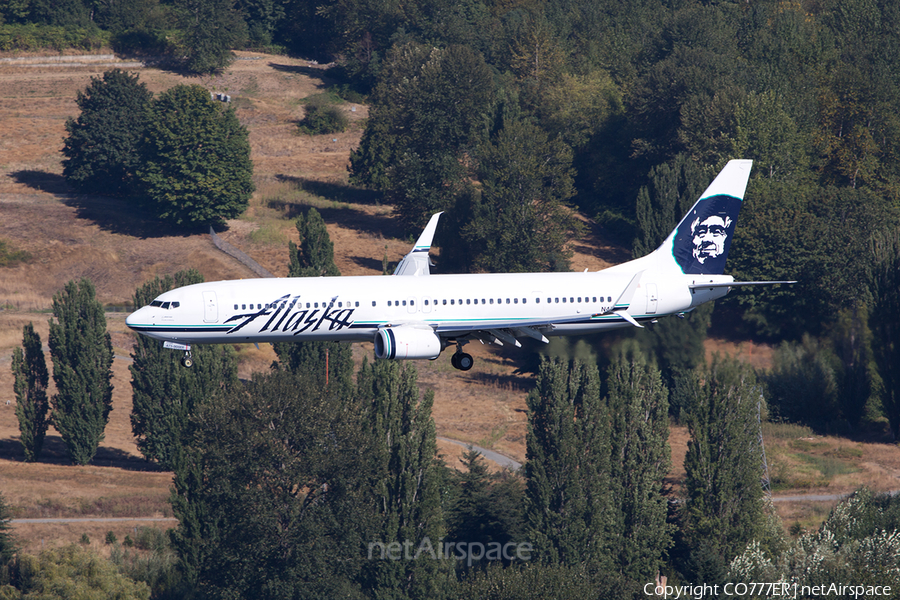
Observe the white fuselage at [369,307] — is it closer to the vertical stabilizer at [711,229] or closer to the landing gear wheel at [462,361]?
the landing gear wheel at [462,361]

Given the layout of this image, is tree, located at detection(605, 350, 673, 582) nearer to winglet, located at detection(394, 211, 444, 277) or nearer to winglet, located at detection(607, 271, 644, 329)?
winglet, located at detection(607, 271, 644, 329)

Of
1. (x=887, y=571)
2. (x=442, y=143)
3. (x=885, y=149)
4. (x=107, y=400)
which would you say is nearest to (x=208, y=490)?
(x=107, y=400)

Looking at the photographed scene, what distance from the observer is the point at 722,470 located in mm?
118000

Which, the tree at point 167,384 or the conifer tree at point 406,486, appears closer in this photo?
the conifer tree at point 406,486

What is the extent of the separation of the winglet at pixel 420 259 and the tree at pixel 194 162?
107308mm

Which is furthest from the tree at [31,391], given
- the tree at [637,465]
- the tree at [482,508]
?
the tree at [637,465]

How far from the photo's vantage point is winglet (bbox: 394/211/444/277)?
79125 millimetres

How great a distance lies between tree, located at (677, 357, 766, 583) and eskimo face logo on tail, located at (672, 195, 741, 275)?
35700mm

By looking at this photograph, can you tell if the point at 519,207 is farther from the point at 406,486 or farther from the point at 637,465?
the point at 406,486

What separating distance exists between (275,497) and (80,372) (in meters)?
31.5

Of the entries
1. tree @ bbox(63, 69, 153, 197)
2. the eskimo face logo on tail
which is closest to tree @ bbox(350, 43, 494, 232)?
tree @ bbox(63, 69, 153, 197)

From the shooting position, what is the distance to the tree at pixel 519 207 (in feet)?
554

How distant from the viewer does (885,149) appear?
191875mm

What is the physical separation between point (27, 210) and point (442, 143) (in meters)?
71.1
